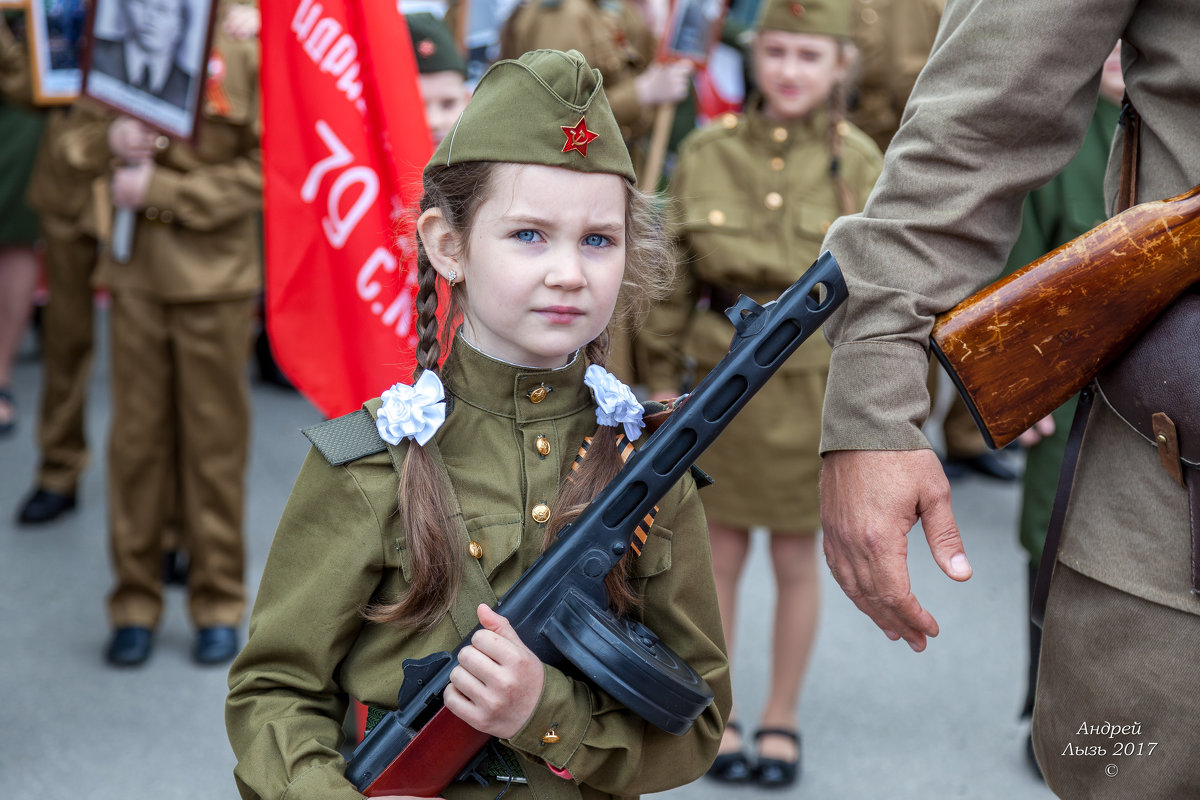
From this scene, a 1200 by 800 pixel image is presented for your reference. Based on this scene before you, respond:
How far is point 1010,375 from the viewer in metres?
1.58

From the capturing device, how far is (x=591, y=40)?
18.5 ft

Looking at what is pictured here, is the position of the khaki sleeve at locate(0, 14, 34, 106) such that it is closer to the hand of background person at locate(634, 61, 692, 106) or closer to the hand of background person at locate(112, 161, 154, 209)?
the hand of background person at locate(112, 161, 154, 209)

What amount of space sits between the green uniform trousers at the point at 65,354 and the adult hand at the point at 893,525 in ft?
12.9

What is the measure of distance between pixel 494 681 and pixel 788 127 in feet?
7.93

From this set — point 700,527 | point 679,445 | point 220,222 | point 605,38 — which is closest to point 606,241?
point 679,445

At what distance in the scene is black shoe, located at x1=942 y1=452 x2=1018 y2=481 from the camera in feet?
19.2

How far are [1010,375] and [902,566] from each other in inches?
10.7

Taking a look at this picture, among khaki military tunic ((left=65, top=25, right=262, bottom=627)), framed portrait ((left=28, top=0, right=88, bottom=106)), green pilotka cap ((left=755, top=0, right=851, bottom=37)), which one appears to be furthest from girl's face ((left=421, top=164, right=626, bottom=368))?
framed portrait ((left=28, top=0, right=88, bottom=106))

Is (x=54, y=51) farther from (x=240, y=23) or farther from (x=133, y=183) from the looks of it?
(x=133, y=183)

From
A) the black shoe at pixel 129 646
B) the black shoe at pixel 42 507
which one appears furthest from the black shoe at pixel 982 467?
the black shoe at pixel 42 507

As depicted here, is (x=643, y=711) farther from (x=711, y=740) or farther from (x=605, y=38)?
(x=605, y=38)

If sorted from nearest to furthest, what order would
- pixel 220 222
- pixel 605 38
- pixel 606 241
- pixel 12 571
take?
1. pixel 606 241
2. pixel 220 222
3. pixel 12 571
4. pixel 605 38

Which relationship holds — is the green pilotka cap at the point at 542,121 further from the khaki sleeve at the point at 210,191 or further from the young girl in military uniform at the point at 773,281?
the khaki sleeve at the point at 210,191

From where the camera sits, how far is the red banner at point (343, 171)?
264 cm
